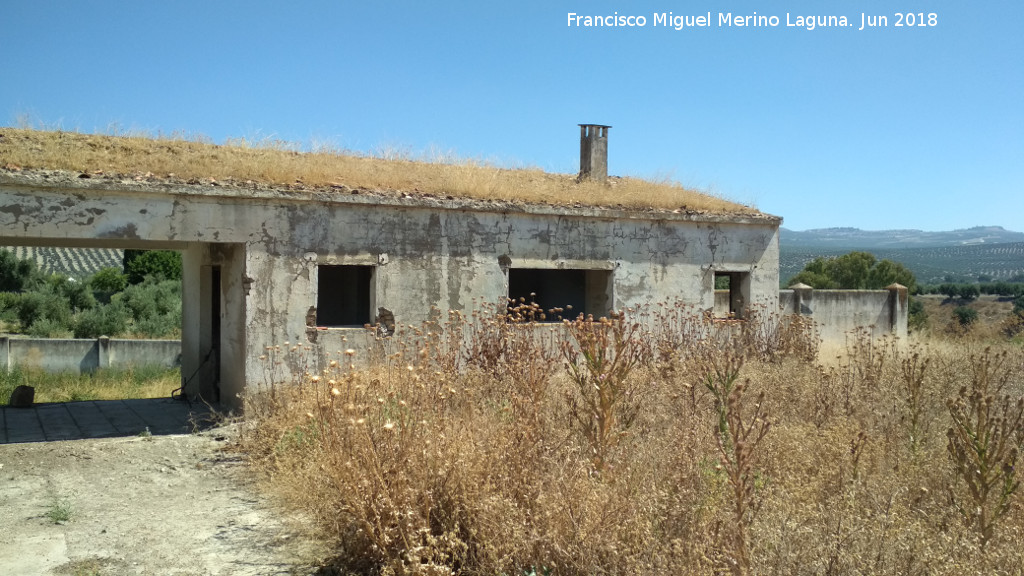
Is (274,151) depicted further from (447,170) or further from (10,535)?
(10,535)

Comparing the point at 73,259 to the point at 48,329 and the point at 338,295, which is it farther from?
the point at 338,295

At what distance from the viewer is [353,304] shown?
1459 cm

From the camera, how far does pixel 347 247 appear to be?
1044 cm

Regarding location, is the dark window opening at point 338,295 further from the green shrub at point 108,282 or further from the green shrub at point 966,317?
the green shrub at point 108,282

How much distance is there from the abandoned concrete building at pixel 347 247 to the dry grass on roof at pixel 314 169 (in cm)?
28

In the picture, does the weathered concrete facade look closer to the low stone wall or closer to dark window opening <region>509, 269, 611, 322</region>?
dark window opening <region>509, 269, 611, 322</region>

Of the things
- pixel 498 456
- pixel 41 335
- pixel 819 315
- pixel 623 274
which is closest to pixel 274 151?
pixel 623 274

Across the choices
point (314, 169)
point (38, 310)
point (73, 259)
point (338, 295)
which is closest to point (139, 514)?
point (314, 169)

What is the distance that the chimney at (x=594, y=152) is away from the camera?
14797mm

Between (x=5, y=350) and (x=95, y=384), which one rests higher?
(x=5, y=350)

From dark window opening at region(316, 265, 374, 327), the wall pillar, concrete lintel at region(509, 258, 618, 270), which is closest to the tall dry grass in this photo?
concrete lintel at region(509, 258, 618, 270)

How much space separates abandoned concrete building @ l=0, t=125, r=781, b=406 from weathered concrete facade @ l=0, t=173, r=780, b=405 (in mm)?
16

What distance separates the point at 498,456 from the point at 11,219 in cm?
698

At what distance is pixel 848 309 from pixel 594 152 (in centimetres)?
732
